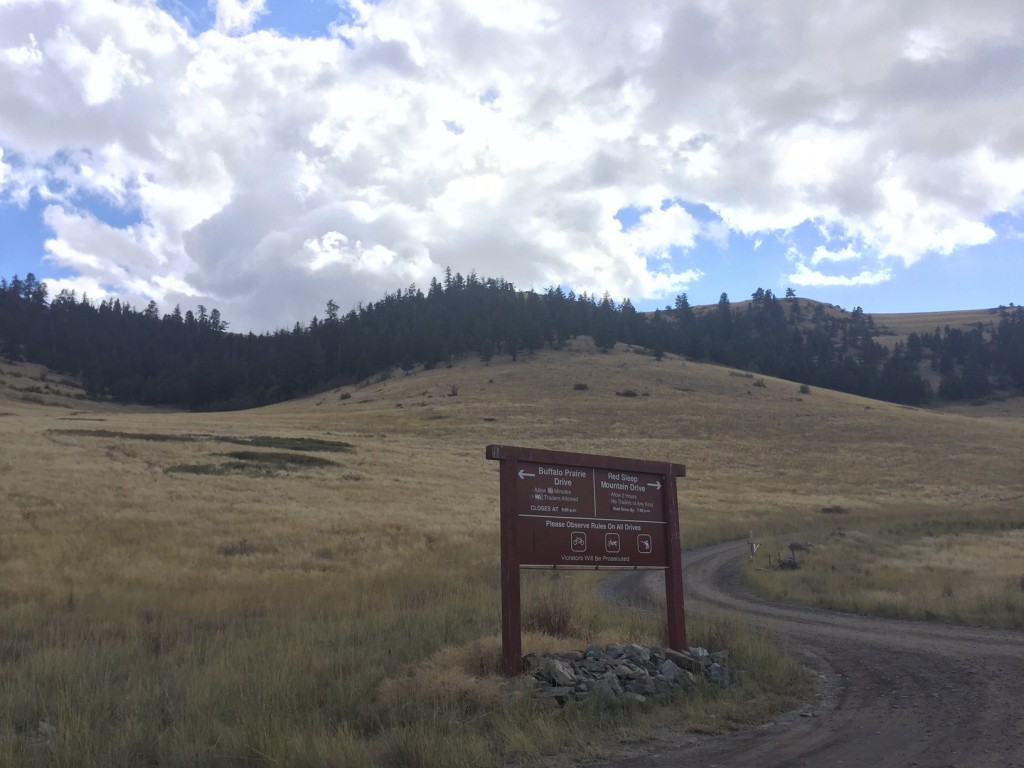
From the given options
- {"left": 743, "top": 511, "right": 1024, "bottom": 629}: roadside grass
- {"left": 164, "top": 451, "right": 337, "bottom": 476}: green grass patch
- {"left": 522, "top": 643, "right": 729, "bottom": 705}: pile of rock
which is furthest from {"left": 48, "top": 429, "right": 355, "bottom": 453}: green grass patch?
{"left": 522, "top": 643, "right": 729, "bottom": 705}: pile of rock

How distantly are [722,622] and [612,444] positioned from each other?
51389 mm

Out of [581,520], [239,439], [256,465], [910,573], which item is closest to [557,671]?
[581,520]

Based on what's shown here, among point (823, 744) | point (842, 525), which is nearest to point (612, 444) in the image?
point (842, 525)

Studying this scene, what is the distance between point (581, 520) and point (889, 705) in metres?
3.88

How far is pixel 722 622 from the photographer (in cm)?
1173

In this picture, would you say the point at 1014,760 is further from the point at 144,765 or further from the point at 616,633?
the point at 144,765

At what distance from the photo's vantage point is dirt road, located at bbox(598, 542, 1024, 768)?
6230 mm

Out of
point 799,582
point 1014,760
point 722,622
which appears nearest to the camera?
point 1014,760

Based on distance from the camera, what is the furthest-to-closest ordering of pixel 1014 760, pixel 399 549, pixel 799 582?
pixel 399 549, pixel 799 582, pixel 1014 760

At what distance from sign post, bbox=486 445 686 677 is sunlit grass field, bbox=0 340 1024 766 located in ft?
3.44

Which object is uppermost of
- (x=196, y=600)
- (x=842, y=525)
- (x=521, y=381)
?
(x=521, y=381)

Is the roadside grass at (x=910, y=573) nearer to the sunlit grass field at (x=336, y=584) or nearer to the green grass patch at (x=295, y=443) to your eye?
the sunlit grass field at (x=336, y=584)

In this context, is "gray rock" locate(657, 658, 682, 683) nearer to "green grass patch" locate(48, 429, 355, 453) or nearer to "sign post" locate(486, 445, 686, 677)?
"sign post" locate(486, 445, 686, 677)

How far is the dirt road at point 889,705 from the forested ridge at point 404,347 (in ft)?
369
